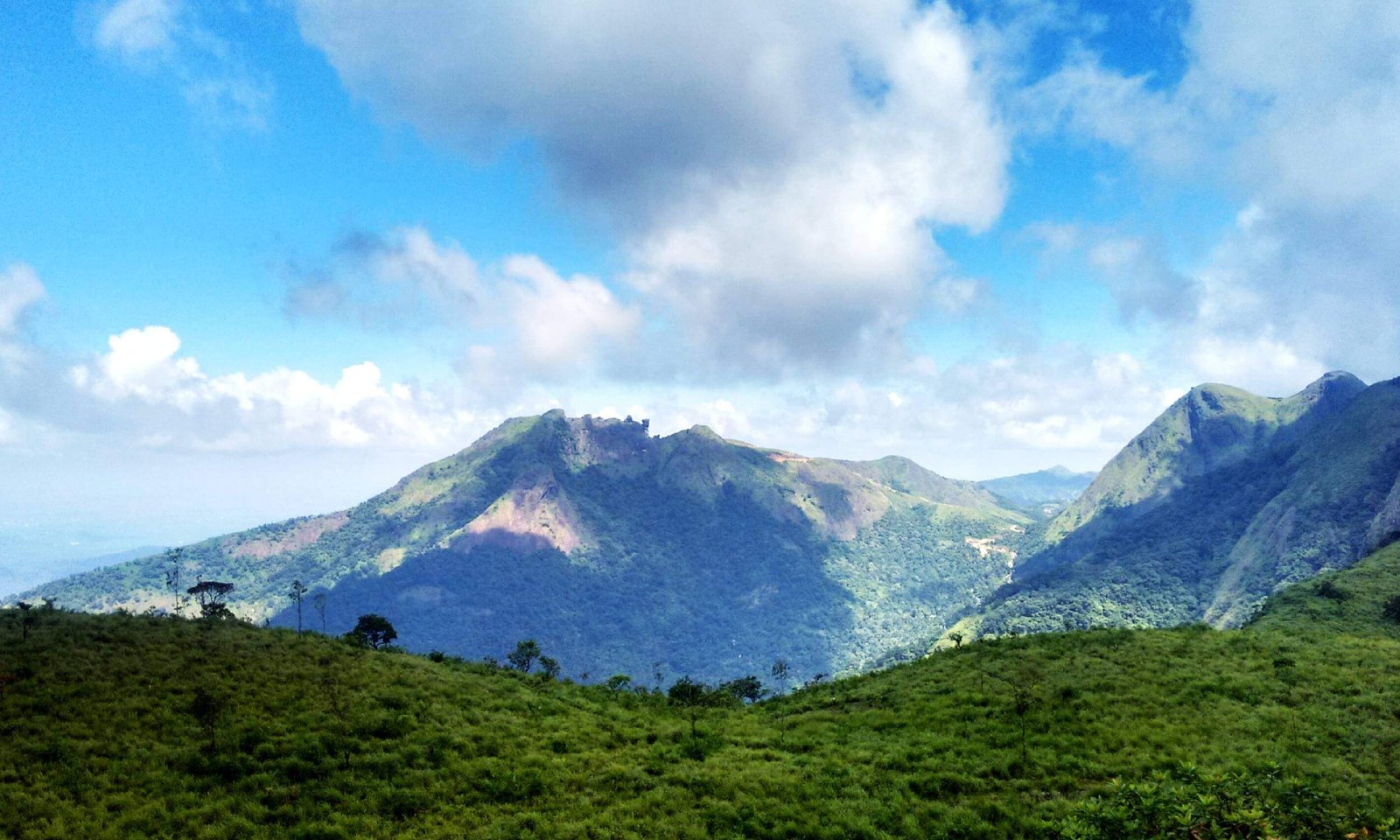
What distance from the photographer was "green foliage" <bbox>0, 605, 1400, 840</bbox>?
20.5m

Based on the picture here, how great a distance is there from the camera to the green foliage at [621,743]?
20531 mm

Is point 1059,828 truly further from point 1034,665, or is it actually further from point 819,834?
point 1034,665

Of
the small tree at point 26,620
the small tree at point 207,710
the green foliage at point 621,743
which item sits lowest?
the green foliage at point 621,743

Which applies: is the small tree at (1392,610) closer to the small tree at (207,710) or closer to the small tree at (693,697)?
the small tree at (693,697)

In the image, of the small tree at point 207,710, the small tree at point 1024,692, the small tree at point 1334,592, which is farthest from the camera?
the small tree at point 1334,592

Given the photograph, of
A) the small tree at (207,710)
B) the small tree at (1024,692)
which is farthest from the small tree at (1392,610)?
the small tree at (207,710)

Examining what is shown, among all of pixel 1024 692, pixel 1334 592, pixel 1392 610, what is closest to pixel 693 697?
pixel 1024 692

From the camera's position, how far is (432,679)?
115 ft

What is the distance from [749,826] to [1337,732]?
1035 inches

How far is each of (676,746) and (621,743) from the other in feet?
9.43

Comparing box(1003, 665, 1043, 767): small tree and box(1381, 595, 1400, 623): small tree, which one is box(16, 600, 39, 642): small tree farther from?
box(1381, 595, 1400, 623): small tree

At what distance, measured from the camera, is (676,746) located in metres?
28.9

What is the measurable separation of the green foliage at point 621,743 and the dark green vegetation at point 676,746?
13 cm

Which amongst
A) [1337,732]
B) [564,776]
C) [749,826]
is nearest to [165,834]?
[564,776]
